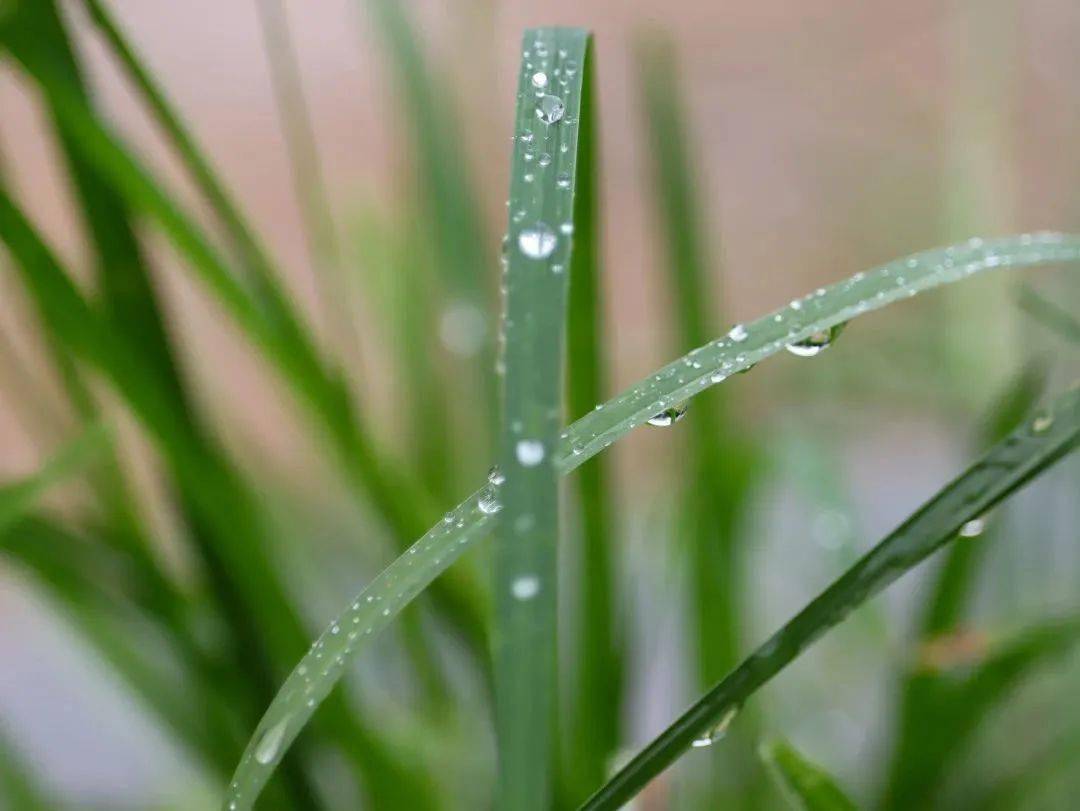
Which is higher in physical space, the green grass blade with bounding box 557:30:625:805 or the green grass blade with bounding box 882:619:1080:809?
the green grass blade with bounding box 557:30:625:805

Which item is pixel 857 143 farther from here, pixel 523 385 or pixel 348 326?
pixel 523 385

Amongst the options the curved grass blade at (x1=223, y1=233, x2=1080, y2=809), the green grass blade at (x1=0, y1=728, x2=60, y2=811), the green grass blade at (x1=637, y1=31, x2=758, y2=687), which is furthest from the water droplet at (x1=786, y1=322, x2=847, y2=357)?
the green grass blade at (x1=0, y1=728, x2=60, y2=811)

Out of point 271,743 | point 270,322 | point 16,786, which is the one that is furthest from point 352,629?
point 16,786

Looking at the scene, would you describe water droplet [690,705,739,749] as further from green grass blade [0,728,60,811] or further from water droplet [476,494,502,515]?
green grass blade [0,728,60,811]

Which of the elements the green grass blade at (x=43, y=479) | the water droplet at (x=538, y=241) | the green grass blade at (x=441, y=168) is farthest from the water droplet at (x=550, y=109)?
the green grass blade at (x=441, y=168)

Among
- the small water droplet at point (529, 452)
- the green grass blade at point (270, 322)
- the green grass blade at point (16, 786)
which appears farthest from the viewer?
the green grass blade at point (16, 786)

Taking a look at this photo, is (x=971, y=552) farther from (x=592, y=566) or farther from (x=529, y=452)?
(x=529, y=452)

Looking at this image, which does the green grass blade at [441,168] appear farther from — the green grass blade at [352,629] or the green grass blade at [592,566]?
the green grass blade at [352,629]
